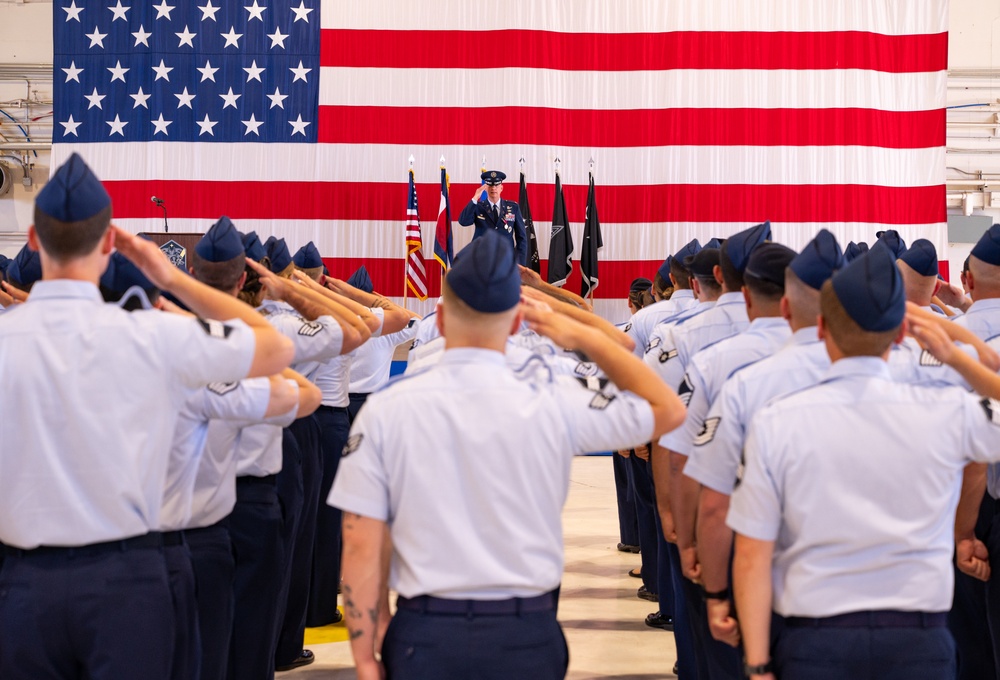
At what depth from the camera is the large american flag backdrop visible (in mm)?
10695

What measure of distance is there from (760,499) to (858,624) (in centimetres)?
29

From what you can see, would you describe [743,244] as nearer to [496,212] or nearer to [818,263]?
[818,263]

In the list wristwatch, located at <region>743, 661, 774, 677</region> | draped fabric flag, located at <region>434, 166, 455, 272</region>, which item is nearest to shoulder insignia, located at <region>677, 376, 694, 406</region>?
wristwatch, located at <region>743, 661, 774, 677</region>

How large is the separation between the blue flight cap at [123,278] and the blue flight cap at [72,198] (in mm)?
371

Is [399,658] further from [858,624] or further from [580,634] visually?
[580,634]

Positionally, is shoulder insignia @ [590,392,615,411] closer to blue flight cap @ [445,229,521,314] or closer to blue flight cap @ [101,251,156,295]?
blue flight cap @ [445,229,521,314]

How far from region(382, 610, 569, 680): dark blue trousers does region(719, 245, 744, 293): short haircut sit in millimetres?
1687

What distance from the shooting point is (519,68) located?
10.8m

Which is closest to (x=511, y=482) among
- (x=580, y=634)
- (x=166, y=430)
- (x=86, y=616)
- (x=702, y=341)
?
(x=166, y=430)

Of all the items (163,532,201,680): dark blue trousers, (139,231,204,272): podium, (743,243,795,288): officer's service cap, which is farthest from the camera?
(139,231,204,272): podium

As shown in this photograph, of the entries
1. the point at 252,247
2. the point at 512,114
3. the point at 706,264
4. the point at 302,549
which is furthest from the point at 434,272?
the point at 706,264

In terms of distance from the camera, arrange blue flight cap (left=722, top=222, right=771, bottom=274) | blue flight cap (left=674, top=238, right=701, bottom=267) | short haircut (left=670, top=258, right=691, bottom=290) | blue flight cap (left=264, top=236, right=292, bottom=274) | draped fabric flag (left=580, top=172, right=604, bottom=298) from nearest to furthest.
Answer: blue flight cap (left=722, top=222, right=771, bottom=274), blue flight cap (left=264, top=236, right=292, bottom=274), short haircut (left=670, top=258, right=691, bottom=290), blue flight cap (left=674, top=238, right=701, bottom=267), draped fabric flag (left=580, top=172, right=604, bottom=298)

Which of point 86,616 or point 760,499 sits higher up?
point 760,499

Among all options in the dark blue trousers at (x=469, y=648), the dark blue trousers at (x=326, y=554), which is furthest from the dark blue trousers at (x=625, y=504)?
the dark blue trousers at (x=469, y=648)
